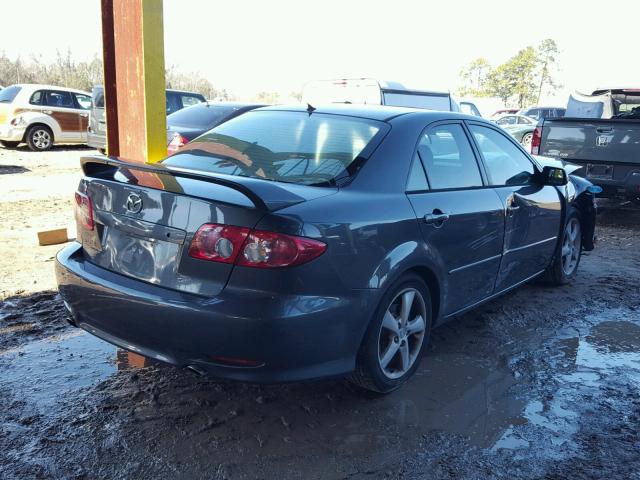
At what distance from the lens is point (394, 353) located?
3229mm

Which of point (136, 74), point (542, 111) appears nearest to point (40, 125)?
point (136, 74)

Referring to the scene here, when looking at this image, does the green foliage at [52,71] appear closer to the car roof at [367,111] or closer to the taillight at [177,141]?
the taillight at [177,141]

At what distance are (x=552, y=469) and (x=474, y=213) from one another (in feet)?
5.15

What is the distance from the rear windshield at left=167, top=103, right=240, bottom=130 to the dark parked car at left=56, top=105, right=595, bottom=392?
5.60 m

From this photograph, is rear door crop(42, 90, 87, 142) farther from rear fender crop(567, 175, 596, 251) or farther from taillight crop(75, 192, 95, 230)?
rear fender crop(567, 175, 596, 251)

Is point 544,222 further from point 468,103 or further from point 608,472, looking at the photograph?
point 468,103

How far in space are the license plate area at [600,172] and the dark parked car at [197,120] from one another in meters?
4.98

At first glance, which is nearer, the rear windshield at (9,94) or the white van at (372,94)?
the white van at (372,94)

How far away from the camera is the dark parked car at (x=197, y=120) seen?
8750mm

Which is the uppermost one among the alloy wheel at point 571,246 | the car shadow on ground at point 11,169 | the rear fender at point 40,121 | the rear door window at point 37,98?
the rear door window at point 37,98

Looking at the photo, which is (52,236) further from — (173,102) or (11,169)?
(173,102)

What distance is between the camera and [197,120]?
9.37m

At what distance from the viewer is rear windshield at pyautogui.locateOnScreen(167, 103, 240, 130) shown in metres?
9.24

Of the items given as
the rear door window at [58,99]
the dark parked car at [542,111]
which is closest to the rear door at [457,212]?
the rear door window at [58,99]
